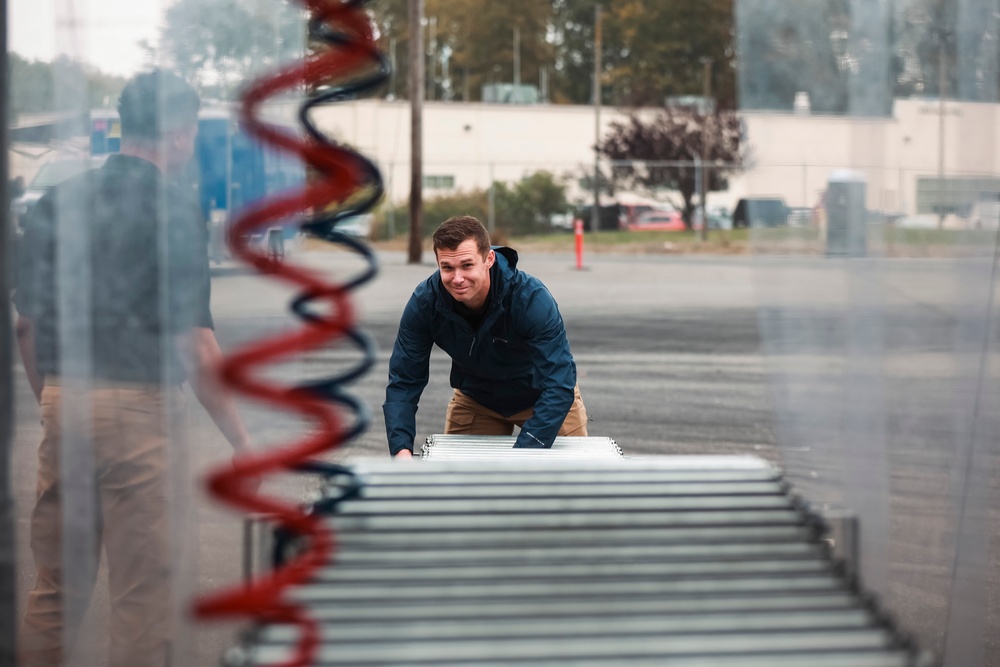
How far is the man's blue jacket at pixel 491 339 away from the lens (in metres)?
5.02

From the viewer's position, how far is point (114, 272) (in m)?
3.07

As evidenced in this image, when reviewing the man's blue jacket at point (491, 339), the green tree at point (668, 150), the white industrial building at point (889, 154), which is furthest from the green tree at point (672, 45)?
the white industrial building at point (889, 154)

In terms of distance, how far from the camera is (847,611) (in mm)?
2086

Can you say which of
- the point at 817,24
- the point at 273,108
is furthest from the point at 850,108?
the point at 273,108

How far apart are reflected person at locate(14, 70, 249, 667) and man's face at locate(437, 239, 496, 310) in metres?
1.76

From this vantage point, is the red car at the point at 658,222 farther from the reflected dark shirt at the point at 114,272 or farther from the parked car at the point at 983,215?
the reflected dark shirt at the point at 114,272

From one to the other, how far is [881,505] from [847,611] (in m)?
1.50

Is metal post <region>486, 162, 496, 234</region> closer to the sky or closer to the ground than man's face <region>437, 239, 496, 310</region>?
closer to the sky

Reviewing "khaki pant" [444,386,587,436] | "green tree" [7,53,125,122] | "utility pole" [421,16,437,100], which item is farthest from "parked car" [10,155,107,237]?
"utility pole" [421,16,437,100]

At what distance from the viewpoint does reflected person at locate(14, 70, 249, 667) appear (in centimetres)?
307

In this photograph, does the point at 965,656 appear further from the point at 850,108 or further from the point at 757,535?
the point at 757,535

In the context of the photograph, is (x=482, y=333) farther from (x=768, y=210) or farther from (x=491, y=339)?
(x=768, y=210)

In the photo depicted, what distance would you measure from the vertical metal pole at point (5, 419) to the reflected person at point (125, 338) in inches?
32.9

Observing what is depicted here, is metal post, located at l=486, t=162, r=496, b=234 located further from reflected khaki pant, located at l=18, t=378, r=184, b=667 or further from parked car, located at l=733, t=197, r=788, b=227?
reflected khaki pant, located at l=18, t=378, r=184, b=667
